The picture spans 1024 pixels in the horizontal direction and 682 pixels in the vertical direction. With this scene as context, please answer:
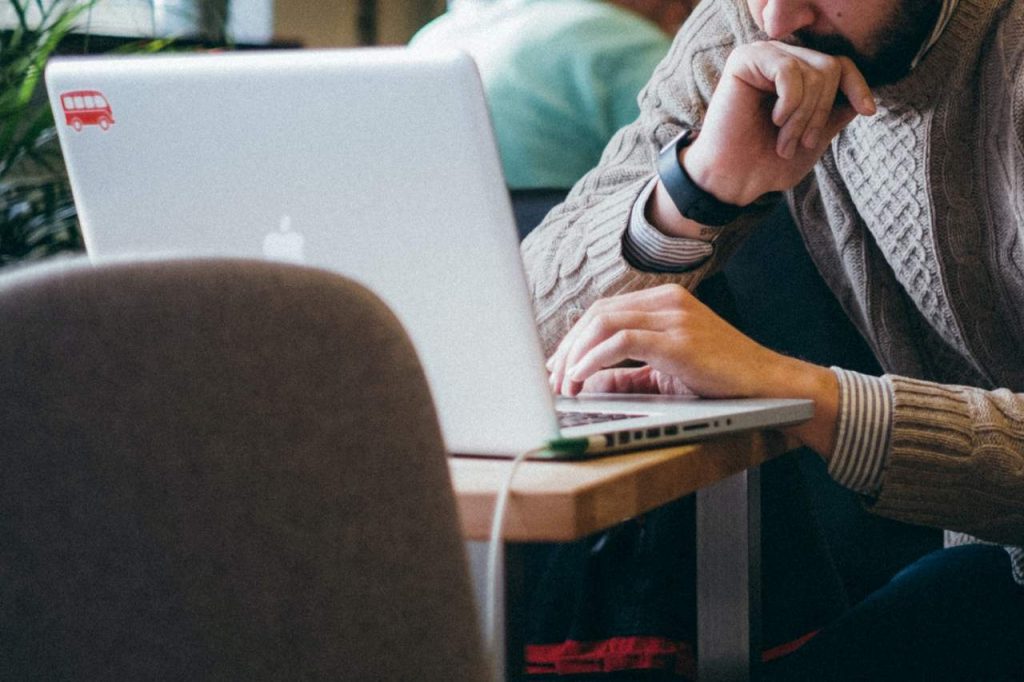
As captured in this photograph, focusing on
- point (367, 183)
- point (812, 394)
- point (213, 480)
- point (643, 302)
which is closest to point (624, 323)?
point (643, 302)

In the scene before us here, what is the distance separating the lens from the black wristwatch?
127 cm

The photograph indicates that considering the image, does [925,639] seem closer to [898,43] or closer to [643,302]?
[643,302]

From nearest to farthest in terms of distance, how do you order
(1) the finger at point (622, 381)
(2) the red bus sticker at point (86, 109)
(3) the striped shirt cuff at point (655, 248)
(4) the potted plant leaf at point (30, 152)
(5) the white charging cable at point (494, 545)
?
(5) the white charging cable at point (494, 545)
(2) the red bus sticker at point (86, 109)
(1) the finger at point (622, 381)
(3) the striped shirt cuff at point (655, 248)
(4) the potted plant leaf at point (30, 152)

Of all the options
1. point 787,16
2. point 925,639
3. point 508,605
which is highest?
point 787,16

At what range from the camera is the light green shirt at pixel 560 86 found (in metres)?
2.19

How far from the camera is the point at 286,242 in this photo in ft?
2.58

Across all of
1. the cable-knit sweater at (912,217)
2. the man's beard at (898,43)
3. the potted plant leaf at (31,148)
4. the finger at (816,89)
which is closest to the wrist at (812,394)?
the cable-knit sweater at (912,217)

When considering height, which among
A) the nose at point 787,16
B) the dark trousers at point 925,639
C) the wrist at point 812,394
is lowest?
the dark trousers at point 925,639

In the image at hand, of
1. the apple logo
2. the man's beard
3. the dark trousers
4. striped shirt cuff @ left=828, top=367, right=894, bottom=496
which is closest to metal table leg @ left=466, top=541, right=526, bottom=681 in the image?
the apple logo

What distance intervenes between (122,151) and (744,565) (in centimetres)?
59

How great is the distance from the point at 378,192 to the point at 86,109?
254 millimetres

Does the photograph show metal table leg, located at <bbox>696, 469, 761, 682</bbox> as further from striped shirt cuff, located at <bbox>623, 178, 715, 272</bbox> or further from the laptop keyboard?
striped shirt cuff, located at <bbox>623, 178, 715, 272</bbox>

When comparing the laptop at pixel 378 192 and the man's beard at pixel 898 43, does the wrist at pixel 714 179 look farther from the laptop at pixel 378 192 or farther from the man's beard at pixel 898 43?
the laptop at pixel 378 192

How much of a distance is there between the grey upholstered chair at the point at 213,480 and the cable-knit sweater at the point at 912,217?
647 mm
